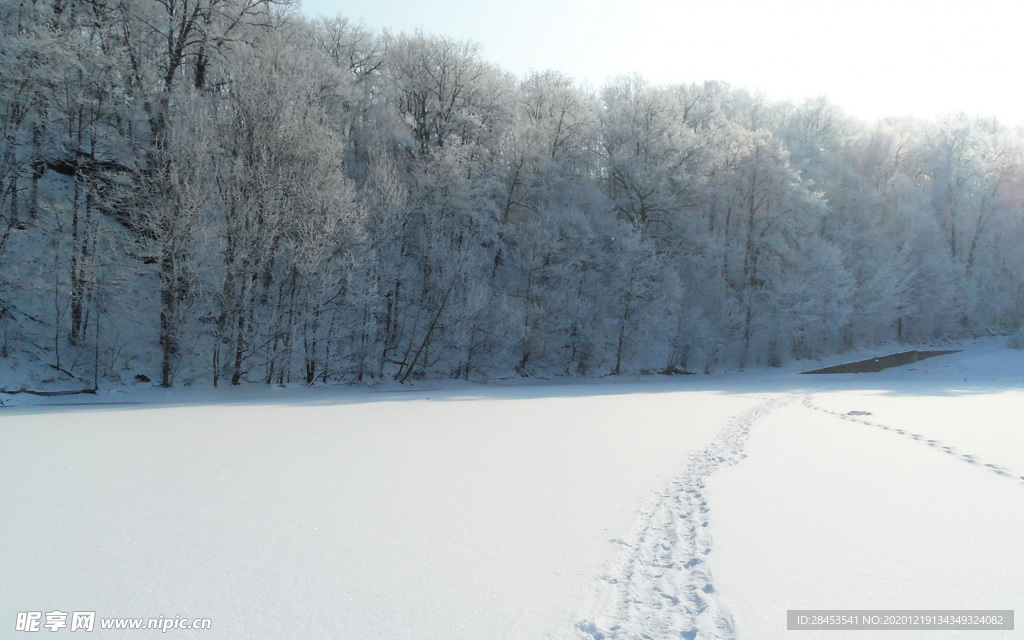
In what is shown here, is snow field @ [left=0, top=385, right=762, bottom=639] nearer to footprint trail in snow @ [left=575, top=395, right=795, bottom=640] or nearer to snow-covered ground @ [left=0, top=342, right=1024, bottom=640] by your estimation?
snow-covered ground @ [left=0, top=342, right=1024, bottom=640]

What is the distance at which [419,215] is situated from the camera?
88.2 feet

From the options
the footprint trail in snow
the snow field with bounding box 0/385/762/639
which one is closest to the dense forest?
the snow field with bounding box 0/385/762/639

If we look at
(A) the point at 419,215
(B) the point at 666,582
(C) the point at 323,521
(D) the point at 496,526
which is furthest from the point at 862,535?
(A) the point at 419,215

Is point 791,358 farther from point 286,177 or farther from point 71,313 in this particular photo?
point 71,313

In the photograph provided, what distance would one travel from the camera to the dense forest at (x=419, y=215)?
19312 mm

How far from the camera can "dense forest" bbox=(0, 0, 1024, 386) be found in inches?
760

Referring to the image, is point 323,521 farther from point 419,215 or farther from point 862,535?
point 419,215

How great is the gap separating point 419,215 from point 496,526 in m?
22.8

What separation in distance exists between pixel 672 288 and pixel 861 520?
84.7 ft

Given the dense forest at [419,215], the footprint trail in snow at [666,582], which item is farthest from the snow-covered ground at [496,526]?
the dense forest at [419,215]

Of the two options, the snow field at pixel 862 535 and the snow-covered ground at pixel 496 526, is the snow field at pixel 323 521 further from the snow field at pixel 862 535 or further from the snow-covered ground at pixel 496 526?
the snow field at pixel 862 535

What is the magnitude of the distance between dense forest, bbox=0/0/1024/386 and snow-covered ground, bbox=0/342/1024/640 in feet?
31.9

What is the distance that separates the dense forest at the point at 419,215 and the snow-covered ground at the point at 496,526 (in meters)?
9.71

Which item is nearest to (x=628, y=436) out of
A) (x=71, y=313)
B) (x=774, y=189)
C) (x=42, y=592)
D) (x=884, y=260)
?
(x=42, y=592)
